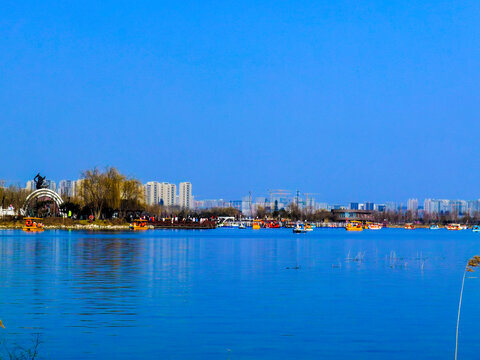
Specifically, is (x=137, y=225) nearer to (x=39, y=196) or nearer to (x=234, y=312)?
(x=39, y=196)

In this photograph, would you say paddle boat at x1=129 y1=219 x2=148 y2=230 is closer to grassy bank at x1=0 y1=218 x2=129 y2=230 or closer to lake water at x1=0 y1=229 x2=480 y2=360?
grassy bank at x1=0 y1=218 x2=129 y2=230

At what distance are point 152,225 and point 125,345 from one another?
459 ft

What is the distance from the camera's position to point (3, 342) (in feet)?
60.4

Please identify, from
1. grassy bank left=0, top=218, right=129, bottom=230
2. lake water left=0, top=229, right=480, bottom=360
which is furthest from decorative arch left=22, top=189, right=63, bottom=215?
lake water left=0, top=229, right=480, bottom=360

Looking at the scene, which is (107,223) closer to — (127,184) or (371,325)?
(127,184)

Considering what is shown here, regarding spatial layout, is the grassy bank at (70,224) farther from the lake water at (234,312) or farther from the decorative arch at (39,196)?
the lake water at (234,312)

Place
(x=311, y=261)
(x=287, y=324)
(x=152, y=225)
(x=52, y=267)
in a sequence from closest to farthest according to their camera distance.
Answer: (x=287, y=324), (x=52, y=267), (x=311, y=261), (x=152, y=225)

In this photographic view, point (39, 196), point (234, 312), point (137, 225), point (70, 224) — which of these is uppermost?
point (39, 196)

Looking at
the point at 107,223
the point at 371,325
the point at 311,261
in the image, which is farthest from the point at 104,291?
the point at 107,223

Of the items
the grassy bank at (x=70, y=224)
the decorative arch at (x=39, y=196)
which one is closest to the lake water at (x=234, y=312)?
the grassy bank at (x=70, y=224)

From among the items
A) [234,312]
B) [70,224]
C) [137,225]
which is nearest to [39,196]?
[70,224]

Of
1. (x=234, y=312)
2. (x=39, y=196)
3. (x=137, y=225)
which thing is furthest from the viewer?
(x=39, y=196)

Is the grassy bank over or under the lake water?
over

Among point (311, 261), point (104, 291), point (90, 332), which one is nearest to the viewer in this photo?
point (90, 332)
